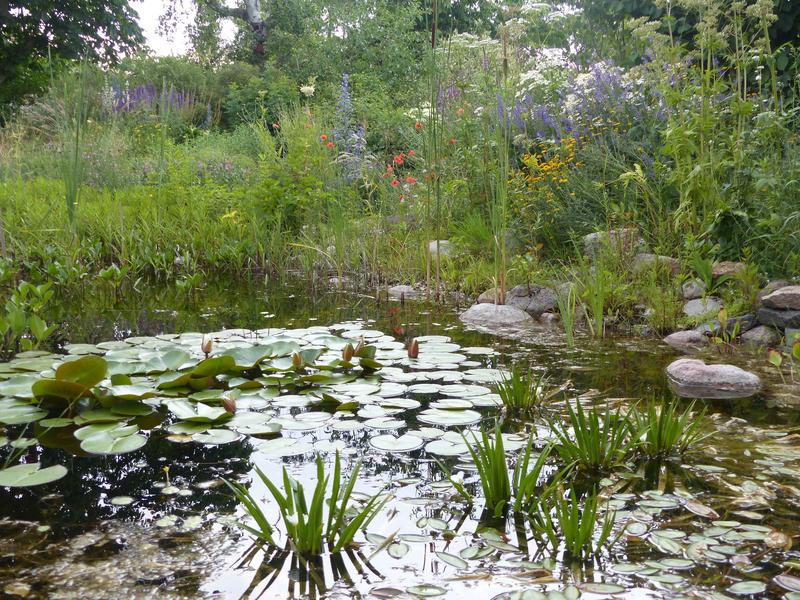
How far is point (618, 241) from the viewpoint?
4.54 metres

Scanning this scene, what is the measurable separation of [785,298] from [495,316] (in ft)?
5.08

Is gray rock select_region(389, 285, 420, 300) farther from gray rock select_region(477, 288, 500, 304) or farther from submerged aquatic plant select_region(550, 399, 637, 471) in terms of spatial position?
submerged aquatic plant select_region(550, 399, 637, 471)

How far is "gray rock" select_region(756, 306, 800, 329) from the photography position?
360 cm

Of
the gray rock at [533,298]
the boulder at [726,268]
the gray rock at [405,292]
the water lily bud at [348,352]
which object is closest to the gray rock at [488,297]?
the gray rock at [533,298]

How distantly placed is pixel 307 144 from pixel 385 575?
546 cm

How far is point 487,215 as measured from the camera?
5762 mm

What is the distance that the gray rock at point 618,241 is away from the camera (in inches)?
180

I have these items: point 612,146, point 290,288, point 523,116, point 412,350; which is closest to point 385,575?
point 412,350

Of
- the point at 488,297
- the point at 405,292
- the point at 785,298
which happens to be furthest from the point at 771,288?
the point at 405,292

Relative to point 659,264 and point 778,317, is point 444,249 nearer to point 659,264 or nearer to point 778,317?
point 659,264

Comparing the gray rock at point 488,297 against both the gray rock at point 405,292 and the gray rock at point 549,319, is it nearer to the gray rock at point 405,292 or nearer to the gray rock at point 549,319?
the gray rock at point 549,319

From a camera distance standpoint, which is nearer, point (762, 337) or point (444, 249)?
point (762, 337)

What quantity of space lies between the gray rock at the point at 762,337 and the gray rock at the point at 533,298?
120 cm

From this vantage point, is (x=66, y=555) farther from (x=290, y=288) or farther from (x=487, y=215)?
(x=487, y=215)
